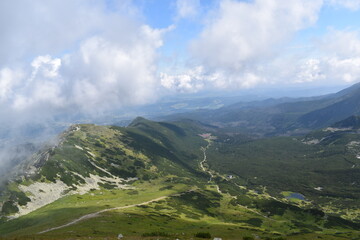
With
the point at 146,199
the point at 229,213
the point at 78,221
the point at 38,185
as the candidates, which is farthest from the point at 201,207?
the point at 38,185

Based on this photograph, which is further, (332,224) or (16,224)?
(332,224)

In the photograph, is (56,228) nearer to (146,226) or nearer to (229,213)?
(146,226)

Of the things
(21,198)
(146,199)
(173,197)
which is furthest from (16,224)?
(173,197)

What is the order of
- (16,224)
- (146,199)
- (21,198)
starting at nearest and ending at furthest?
(16,224)
(21,198)
(146,199)

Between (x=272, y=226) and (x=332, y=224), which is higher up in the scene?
(x=272, y=226)

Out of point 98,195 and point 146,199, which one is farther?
point 98,195

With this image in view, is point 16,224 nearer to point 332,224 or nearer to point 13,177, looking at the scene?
point 13,177

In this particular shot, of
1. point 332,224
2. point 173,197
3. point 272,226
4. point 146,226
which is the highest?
point 146,226

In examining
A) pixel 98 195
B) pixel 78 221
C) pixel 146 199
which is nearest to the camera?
pixel 78 221

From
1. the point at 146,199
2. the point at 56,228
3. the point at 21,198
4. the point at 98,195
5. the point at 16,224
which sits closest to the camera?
the point at 56,228
